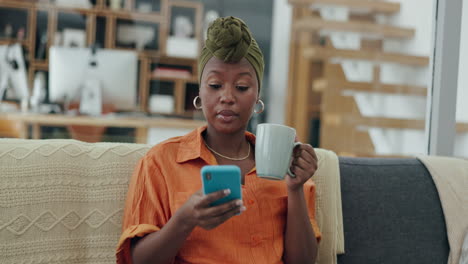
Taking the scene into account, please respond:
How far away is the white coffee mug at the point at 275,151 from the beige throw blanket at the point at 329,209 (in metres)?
0.50

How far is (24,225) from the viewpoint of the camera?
1162mm

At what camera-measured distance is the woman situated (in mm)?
1034

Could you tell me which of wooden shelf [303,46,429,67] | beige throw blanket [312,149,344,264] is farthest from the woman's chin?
wooden shelf [303,46,429,67]

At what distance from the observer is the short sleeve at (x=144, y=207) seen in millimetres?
1015

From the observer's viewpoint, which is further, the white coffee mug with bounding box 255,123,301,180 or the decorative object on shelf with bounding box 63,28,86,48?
the decorative object on shelf with bounding box 63,28,86,48

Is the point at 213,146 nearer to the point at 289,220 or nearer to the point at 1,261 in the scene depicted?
the point at 289,220

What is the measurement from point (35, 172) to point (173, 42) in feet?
15.6

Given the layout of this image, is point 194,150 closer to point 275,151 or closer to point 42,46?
point 275,151

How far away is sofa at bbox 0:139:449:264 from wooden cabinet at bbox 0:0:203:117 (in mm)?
4454

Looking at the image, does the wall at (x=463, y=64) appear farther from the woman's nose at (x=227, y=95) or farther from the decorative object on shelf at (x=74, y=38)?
the decorative object on shelf at (x=74, y=38)

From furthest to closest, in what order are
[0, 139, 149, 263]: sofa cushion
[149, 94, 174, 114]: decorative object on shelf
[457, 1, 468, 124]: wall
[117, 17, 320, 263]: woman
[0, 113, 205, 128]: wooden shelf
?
[149, 94, 174, 114]: decorative object on shelf < [0, 113, 205, 128]: wooden shelf < [457, 1, 468, 124]: wall < [0, 139, 149, 263]: sofa cushion < [117, 17, 320, 263]: woman

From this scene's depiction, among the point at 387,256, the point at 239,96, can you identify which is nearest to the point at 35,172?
the point at 239,96

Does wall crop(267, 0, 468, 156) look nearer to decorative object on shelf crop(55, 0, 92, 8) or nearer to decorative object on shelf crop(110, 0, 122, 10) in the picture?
decorative object on shelf crop(110, 0, 122, 10)

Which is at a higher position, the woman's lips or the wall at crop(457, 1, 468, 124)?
the wall at crop(457, 1, 468, 124)
